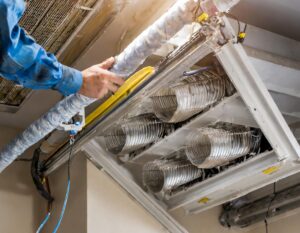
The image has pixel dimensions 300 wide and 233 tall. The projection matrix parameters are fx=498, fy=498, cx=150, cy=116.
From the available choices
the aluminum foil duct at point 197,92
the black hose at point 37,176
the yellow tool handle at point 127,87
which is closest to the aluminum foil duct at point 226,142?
the aluminum foil duct at point 197,92

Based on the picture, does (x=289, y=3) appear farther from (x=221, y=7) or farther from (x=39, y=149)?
(x=39, y=149)

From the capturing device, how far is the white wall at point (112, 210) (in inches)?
103

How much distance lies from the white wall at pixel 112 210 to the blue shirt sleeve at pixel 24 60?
108 cm

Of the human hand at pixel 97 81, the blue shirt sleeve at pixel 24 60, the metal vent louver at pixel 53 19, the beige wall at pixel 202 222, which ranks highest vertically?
the metal vent louver at pixel 53 19

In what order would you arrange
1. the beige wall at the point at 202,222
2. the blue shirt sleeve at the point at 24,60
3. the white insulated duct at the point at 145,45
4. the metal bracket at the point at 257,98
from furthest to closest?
the beige wall at the point at 202,222
the metal bracket at the point at 257,98
the white insulated duct at the point at 145,45
the blue shirt sleeve at the point at 24,60

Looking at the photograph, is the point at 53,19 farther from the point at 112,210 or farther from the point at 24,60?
the point at 112,210

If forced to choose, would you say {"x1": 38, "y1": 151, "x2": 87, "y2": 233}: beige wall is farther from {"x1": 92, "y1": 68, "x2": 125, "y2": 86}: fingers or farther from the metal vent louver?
{"x1": 92, "y1": 68, "x2": 125, "y2": 86}: fingers

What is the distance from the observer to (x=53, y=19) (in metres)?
2.00

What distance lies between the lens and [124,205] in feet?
8.79

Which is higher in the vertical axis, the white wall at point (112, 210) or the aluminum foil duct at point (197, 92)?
the aluminum foil duct at point (197, 92)

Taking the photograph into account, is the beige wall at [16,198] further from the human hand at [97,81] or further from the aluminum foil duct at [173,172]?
the human hand at [97,81]

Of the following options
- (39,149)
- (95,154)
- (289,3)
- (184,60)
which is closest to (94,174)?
(95,154)

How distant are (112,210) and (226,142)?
821 millimetres

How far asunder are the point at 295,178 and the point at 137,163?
898 mm
